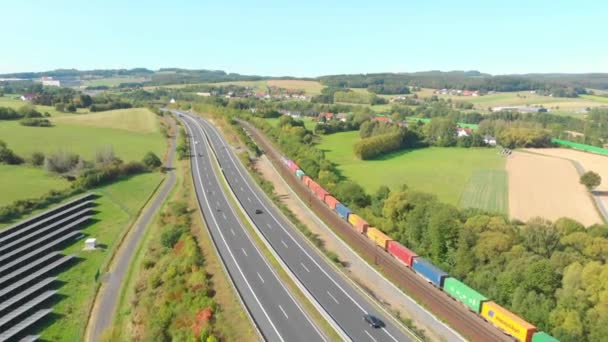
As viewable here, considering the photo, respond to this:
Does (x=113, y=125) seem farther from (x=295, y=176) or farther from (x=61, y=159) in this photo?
(x=295, y=176)

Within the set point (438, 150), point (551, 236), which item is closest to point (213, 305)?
point (551, 236)

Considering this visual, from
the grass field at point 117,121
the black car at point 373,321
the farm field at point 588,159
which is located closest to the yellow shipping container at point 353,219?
the black car at point 373,321

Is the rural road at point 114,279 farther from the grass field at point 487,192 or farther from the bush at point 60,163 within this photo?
the grass field at point 487,192

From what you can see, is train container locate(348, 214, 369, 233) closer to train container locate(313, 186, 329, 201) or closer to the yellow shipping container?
the yellow shipping container

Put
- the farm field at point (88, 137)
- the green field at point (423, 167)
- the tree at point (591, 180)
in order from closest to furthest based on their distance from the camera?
1. the tree at point (591, 180)
2. the green field at point (423, 167)
3. the farm field at point (88, 137)

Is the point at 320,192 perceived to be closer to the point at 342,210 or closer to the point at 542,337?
the point at 342,210

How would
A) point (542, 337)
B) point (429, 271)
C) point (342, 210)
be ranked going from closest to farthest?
1. point (542, 337)
2. point (429, 271)
3. point (342, 210)

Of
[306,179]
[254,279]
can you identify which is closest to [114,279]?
[254,279]
